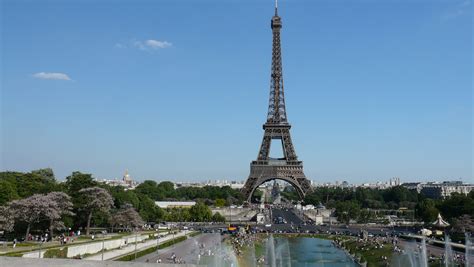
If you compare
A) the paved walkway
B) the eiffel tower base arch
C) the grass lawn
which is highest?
the eiffel tower base arch

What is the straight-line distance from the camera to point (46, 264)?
11.9 meters

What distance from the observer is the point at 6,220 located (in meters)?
32.6

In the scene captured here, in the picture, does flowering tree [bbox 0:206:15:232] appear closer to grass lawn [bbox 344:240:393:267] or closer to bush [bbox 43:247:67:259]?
bush [bbox 43:247:67:259]

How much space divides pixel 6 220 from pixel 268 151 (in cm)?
5498

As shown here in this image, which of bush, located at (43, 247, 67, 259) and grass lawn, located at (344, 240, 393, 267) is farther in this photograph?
grass lawn, located at (344, 240, 393, 267)

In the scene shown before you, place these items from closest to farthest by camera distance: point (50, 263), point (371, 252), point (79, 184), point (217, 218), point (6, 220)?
point (50, 263) < point (6, 220) < point (371, 252) < point (79, 184) < point (217, 218)

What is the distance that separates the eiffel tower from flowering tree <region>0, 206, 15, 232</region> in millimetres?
52212

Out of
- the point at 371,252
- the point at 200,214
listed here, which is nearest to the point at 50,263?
the point at 371,252

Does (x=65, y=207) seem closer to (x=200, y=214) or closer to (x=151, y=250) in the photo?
(x=151, y=250)

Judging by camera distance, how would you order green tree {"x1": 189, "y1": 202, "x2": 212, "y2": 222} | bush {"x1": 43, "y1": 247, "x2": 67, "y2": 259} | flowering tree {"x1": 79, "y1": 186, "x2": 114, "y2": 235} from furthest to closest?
green tree {"x1": 189, "y1": 202, "x2": 212, "y2": 222} < flowering tree {"x1": 79, "y1": 186, "x2": 114, "y2": 235} < bush {"x1": 43, "y1": 247, "x2": 67, "y2": 259}

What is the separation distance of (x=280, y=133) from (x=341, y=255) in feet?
149

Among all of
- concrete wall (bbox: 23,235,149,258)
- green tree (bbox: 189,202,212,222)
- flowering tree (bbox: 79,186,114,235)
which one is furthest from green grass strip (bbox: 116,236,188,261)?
green tree (bbox: 189,202,212,222)

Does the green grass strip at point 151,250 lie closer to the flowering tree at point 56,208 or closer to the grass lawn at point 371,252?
the flowering tree at point 56,208

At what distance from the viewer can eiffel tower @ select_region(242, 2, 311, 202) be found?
8156cm
